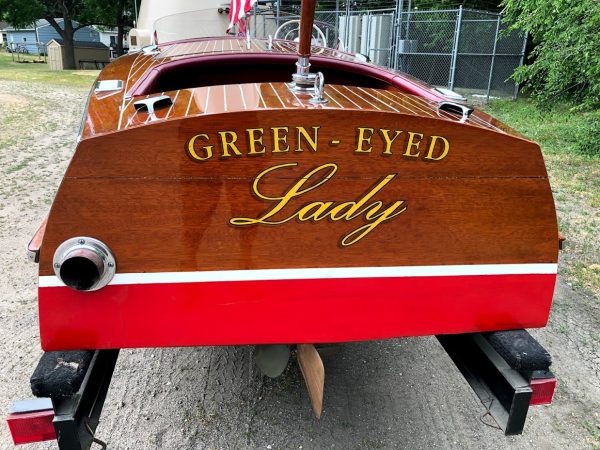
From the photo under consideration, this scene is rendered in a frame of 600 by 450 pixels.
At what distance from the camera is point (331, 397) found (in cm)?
283

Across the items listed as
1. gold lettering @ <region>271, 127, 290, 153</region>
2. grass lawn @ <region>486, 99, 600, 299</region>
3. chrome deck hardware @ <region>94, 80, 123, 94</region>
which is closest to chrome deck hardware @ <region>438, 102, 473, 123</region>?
gold lettering @ <region>271, 127, 290, 153</region>

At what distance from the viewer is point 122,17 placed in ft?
94.9

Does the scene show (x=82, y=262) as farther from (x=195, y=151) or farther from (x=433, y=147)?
(x=433, y=147)

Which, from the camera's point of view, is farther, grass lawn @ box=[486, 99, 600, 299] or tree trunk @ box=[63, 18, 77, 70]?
tree trunk @ box=[63, 18, 77, 70]

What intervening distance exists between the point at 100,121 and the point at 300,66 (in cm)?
81

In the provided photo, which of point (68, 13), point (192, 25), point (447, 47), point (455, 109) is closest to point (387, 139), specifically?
point (455, 109)

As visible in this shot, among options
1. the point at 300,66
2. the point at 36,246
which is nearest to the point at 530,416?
the point at 300,66

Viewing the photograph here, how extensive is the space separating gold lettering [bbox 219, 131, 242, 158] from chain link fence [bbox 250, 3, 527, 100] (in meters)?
12.3

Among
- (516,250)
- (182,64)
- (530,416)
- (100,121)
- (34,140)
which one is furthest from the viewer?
(34,140)

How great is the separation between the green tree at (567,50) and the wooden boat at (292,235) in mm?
6403

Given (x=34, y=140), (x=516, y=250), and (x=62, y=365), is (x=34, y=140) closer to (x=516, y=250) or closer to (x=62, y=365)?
(x=62, y=365)

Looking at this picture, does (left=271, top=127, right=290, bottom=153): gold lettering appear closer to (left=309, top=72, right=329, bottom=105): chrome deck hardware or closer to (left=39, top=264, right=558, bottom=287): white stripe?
(left=309, top=72, right=329, bottom=105): chrome deck hardware

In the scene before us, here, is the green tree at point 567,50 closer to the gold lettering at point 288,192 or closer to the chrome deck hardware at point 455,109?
the chrome deck hardware at point 455,109

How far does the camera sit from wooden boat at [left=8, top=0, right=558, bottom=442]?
5.65 feet
